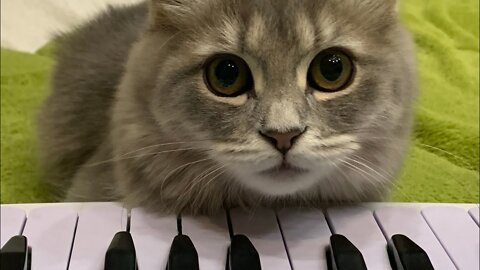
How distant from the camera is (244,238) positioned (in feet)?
2.60

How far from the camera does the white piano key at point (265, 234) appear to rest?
77 cm

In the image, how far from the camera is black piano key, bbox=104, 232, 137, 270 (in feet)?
2.37

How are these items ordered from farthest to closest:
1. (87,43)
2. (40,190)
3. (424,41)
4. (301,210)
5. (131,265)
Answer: (424,41), (87,43), (40,190), (301,210), (131,265)

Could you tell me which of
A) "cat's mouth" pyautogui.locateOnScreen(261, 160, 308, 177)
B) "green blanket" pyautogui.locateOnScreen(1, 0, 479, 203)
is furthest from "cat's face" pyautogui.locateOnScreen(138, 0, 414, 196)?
"green blanket" pyautogui.locateOnScreen(1, 0, 479, 203)

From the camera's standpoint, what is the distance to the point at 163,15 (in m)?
0.91

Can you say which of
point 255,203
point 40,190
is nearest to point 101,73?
point 40,190

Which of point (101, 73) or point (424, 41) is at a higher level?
point (424, 41)

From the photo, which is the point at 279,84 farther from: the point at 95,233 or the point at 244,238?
the point at 95,233

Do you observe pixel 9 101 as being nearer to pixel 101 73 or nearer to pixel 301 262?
pixel 101 73

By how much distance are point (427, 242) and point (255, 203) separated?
0.81 feet

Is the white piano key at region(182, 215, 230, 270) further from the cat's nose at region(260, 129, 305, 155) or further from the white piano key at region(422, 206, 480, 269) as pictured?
the white piano key at region(422, 206, 480, 269)

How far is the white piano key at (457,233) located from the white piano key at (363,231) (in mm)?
78

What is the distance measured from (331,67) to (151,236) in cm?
33

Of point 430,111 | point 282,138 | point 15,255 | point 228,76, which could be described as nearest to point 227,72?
point 228,76
